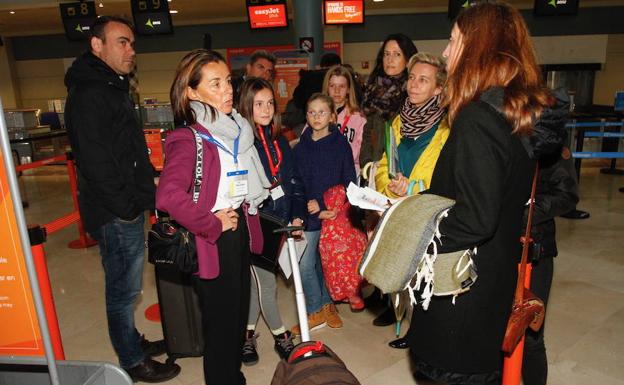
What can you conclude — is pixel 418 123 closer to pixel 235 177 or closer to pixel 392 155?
pixel 392 155

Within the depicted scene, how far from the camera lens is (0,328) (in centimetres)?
139

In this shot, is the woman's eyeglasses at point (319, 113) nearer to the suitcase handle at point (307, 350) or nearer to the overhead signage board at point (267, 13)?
the suitcase handle at point (307, 350)

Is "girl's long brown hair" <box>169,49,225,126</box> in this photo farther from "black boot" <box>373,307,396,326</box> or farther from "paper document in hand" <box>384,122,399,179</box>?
"black boot" <box>373,307,396,326</box>

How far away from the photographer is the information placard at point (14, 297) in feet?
4.19

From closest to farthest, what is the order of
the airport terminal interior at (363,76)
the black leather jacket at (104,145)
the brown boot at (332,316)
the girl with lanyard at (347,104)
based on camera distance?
the black leather jacket at (104,145) → the airport terminal interior at (363,76) → the brown boot at (332,316) → the girl with lanyard at (347,104)

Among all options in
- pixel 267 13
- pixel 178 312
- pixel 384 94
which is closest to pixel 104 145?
pixel 178 312

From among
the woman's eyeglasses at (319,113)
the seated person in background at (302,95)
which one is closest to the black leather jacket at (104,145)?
the woman's eyeglasses at (319,113)

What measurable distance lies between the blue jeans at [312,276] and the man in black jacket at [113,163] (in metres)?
1.10

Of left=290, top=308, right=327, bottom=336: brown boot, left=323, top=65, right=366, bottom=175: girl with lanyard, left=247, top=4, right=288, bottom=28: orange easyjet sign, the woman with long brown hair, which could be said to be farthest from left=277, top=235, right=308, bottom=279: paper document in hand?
left=247, top=4, right=288, bottom=28: orange easyjet sign

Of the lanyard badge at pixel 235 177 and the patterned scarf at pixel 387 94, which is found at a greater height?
the patterned scarf at pixel 387 94

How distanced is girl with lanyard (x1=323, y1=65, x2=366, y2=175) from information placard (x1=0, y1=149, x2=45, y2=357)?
2.35 m

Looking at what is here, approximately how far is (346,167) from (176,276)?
52.3 inches

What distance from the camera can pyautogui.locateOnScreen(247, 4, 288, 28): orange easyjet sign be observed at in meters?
9.33

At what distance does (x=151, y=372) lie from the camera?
2572mm
